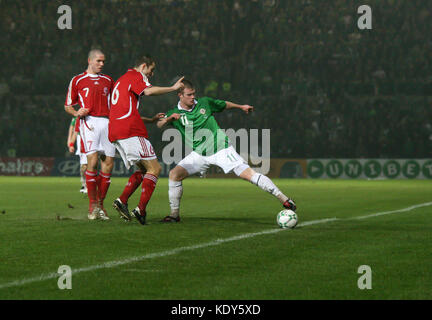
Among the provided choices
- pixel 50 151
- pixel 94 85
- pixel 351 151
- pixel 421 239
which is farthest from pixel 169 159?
pixel 421 239

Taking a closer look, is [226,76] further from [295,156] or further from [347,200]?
[347,200]

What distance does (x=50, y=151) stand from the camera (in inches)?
1559

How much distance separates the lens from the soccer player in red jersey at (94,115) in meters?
10.7

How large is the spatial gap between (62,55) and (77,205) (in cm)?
3208

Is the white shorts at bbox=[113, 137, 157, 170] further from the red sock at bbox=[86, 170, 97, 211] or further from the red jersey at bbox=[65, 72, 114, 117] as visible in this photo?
the red jersey at bbox=[65, 72, 114, 117]

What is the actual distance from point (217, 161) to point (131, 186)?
120 cm

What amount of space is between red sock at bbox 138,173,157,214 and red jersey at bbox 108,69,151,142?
0.55 m

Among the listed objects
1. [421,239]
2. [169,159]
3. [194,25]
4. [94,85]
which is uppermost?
[194,25]

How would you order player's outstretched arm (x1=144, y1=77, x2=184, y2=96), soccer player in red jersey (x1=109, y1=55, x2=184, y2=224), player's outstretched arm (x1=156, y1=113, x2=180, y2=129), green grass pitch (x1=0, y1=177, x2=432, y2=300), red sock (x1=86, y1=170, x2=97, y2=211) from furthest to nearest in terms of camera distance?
red sock (x1=86, y1=170, x2=97, y2=211) → player's outstretched arm (x1=156, y1=113, x2=180, y2=129) → soccer player in red jersey (x1=109, y1=55, x2=184, y2=224) → player's outstretched arm (x1=144, y1=77, x2=184, y2=96) → green grass pitch (x1=0, y1=177, x2=432, y2=300)

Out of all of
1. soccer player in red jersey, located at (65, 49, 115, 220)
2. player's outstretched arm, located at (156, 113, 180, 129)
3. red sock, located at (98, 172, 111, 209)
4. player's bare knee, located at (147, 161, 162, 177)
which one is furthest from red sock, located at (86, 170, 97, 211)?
player's outstretched arm, located at (156, 113, 180, 129)

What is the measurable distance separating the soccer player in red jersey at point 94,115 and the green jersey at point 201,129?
1.24m

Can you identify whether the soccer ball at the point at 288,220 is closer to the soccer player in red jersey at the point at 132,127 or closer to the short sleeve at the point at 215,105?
the soccer player in red jersey at the point at 132,127

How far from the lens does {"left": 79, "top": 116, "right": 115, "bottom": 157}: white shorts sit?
1074 centimetres

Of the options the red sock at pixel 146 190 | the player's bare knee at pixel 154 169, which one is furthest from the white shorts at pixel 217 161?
the red sock at pixel 146 190
